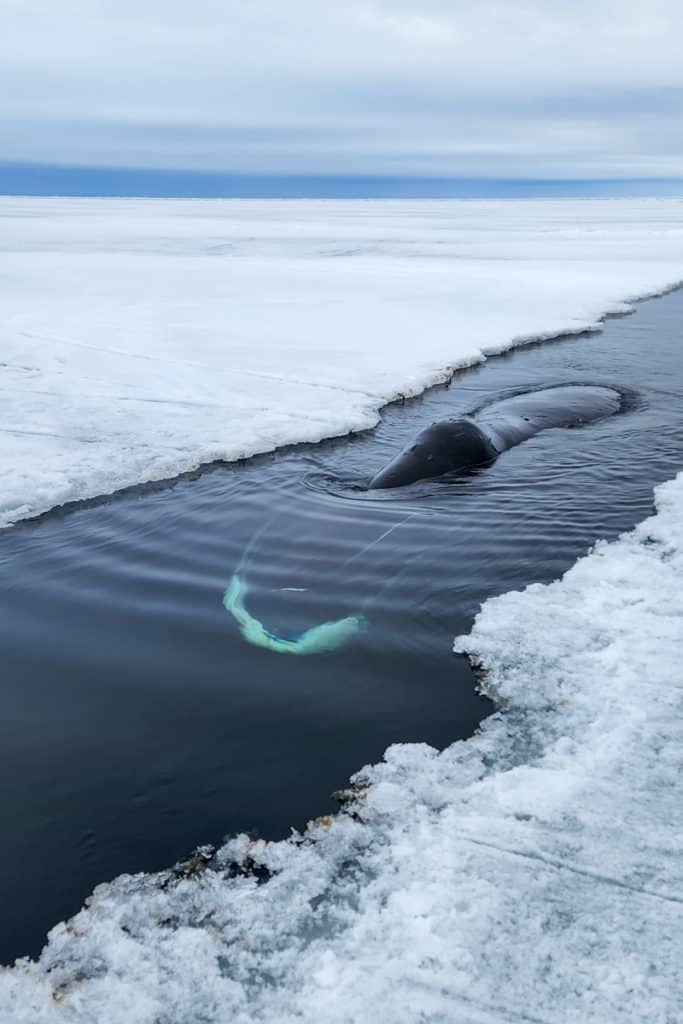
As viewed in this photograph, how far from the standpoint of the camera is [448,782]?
3.92 meters

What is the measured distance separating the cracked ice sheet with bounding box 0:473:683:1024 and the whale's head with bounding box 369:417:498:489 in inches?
154

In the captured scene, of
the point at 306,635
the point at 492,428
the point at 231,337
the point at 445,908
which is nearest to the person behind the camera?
the point at 445,908

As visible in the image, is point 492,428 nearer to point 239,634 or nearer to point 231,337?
point 239,634

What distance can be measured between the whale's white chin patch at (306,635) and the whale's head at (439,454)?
8.87 ft

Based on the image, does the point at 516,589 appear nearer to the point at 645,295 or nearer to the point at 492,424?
the point at 492,424

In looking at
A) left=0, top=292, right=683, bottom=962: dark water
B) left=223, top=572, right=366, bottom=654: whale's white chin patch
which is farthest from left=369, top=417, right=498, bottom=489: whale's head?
left=223, top=572, right=366, bottom=654: whale's white chin patch

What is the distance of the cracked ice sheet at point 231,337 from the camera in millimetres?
9016

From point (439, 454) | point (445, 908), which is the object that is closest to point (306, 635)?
point (445, 908)

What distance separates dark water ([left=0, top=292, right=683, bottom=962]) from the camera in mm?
3805

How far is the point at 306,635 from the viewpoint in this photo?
17.3 feet

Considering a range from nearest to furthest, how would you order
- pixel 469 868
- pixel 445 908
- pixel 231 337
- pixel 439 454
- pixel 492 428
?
1. pixel 445 908
2. pixel 469 868
3. pixel 439 454
4. pixel 492 428
5. pixel 231 337

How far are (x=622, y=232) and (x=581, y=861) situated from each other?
49.3 metres

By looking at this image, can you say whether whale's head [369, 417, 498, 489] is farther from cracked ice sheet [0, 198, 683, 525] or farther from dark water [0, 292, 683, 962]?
cracked ice sheet [0, 198, 683, 525]

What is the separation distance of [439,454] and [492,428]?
1.36m
